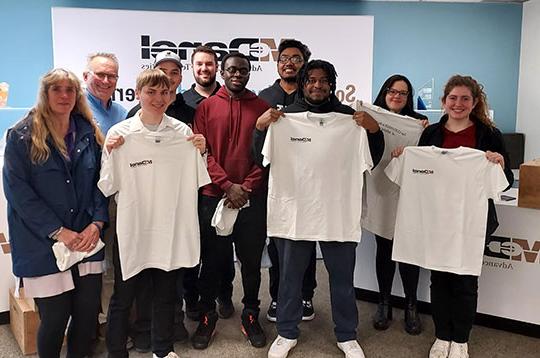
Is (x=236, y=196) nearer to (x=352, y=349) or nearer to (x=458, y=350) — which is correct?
(x=352, y=349)

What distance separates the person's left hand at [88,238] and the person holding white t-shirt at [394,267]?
1.71 m

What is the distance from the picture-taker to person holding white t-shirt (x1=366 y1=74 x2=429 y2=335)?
124 inches

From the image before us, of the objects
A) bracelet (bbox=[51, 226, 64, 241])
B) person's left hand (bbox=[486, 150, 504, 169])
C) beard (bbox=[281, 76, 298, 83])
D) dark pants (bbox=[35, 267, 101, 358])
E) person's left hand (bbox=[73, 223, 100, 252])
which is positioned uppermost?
beard (bbox=[281, 76, 298, 83])

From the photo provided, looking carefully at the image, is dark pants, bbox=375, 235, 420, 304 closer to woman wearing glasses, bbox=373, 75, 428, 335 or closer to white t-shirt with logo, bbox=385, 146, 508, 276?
woman wearing glasses, bbox=373, 75, 428, 335

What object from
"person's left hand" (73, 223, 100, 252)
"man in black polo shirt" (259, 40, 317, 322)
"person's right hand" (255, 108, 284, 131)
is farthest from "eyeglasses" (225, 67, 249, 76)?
"person's left hand" (73, 223, 100, 252)

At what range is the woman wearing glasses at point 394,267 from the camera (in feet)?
10.3

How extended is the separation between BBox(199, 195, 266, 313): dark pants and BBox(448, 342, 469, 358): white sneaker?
1154 millimetres

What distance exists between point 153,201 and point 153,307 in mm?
569

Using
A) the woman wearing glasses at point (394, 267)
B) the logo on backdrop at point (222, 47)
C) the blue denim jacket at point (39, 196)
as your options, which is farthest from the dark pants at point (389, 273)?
the logo on backdrop at point (222, 47)

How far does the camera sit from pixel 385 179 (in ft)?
10.5

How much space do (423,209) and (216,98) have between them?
131 centimetres

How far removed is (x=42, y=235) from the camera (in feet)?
7.09

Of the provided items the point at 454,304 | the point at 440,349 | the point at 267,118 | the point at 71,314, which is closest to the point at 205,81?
the point at 267,118

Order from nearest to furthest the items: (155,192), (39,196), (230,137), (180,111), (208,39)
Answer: (39,196), (155,192), (230,137), (180,111), (208,39)
